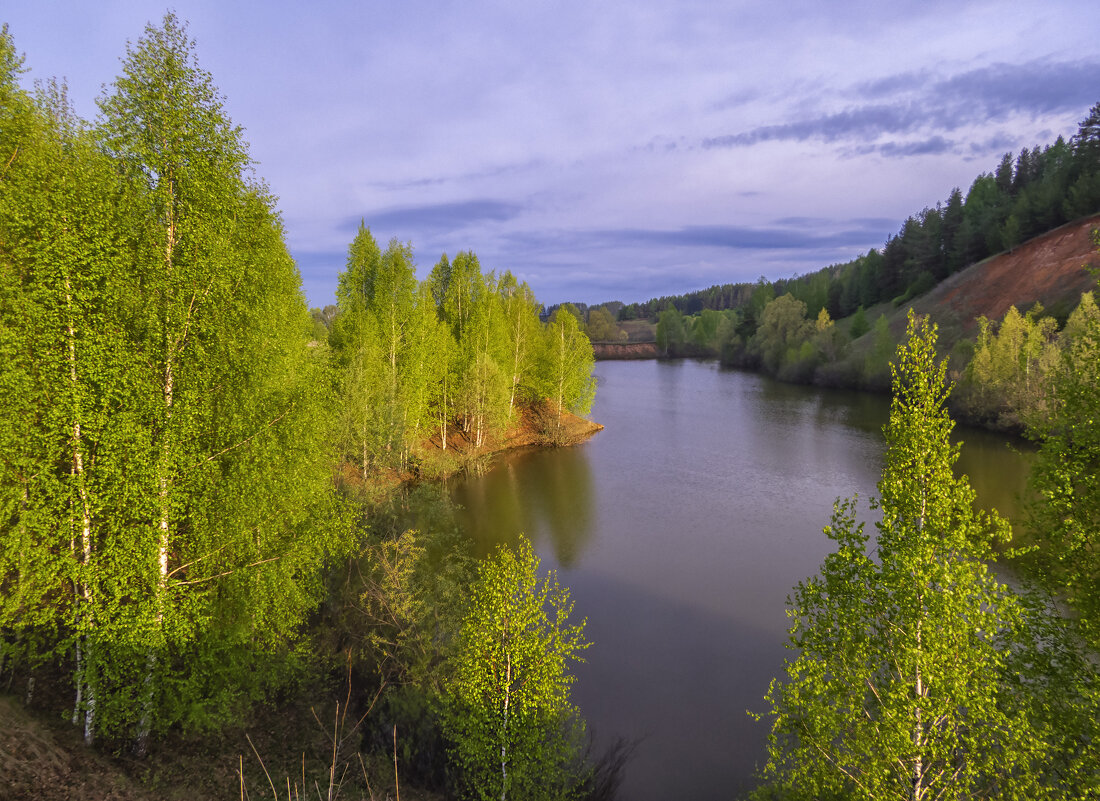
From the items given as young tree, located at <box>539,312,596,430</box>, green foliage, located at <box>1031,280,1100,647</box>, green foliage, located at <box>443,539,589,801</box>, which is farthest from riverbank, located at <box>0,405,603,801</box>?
young tree, located at <box>539,312,596,430</box>

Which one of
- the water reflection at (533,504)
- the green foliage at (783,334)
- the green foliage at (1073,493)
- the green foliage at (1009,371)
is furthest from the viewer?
the green foliage at (783,334)

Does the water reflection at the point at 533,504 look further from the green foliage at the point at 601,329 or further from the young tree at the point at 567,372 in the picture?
the green foliage at the point at 601,329

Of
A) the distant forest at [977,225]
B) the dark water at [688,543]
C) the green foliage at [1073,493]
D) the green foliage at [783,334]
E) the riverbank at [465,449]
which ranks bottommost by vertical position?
the dark water at [688,543]

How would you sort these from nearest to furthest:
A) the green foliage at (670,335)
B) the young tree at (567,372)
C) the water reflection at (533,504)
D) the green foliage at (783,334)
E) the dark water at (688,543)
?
1. the dark water at (688,543)
2. the water reflection at (533,504)
3. the young tree at (567,372)
4. the green foliage at (783,334)
5. the green foliage at (670,335)

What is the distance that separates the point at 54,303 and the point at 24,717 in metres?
7.68

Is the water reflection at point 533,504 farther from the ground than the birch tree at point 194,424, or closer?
closer

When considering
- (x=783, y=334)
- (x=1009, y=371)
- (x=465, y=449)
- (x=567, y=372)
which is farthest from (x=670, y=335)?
(x=465, y=449)

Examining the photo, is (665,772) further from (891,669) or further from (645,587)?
(645,587)

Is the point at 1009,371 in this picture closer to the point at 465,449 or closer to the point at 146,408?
the point at 465,449

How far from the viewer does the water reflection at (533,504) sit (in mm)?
27766

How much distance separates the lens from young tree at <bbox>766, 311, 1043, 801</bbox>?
25.2 feet

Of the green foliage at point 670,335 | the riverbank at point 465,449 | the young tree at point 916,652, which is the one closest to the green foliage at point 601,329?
the green foliage at point 670,335

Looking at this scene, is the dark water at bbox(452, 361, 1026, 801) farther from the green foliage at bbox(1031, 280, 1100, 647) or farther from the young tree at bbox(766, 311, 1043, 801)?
the green foliage at bbox(1031, 280, 1100, 647)

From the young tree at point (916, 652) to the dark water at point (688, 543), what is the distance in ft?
19.4
